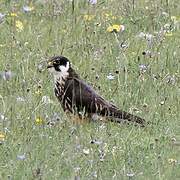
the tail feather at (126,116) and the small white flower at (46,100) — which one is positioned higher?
the small white flower at (46,100)

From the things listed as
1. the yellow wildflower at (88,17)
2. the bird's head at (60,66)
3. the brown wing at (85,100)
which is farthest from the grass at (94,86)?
the bird's head at (60,66)

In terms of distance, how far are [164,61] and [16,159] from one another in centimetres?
320

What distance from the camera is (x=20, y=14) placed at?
38.1 feet

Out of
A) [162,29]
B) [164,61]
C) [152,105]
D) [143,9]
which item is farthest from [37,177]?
[143,9]

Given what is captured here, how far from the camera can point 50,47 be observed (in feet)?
34.4

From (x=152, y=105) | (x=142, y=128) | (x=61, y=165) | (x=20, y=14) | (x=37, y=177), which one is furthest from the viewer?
(x=20, y=14)

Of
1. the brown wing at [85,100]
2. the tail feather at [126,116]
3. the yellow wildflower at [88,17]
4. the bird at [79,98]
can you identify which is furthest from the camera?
the yellow wildflower at [88,17]

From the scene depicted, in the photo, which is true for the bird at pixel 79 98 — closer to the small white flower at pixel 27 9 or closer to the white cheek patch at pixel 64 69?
the white cheek patch at pixel 64 69

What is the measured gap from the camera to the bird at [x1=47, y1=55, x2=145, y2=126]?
819cm

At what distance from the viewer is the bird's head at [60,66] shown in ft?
28.5

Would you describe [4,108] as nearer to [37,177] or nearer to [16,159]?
[16,159]

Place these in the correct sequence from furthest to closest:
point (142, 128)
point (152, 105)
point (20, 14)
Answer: point (20, 14) → point (152, 105) → point (142, 128)

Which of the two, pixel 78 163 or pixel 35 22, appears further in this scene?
pixel 35 22

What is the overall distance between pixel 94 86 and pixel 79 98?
2.35 ft
